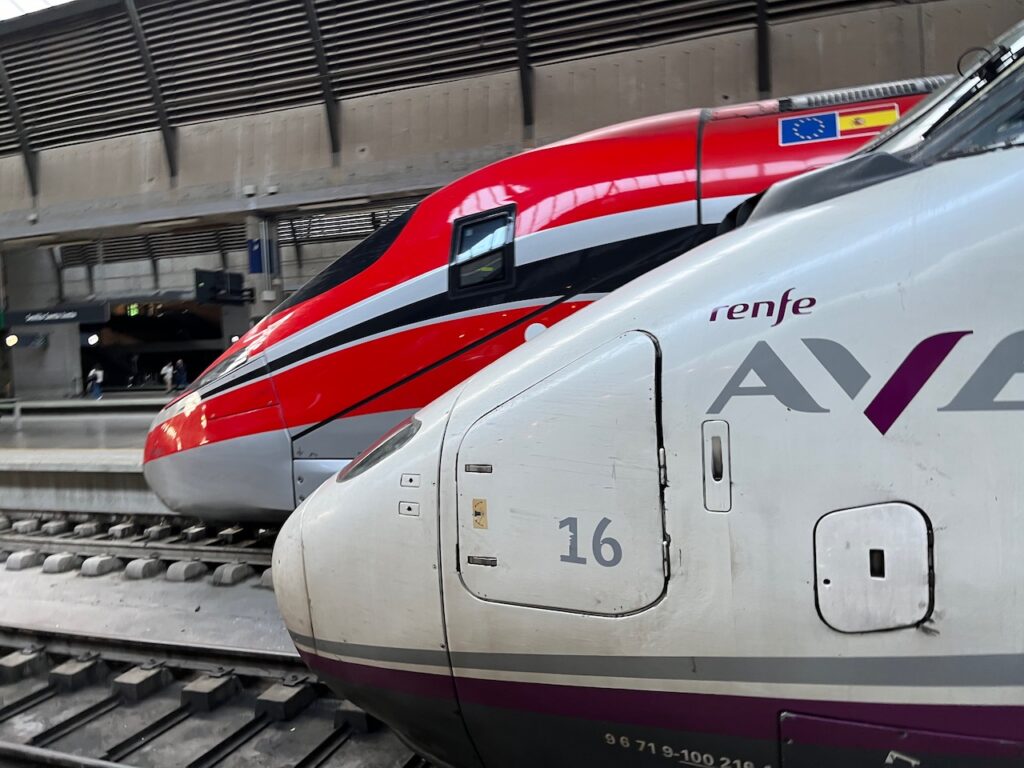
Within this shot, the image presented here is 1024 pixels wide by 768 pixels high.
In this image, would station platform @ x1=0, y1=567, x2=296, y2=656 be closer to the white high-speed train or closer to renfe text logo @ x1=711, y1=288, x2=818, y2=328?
the white high-speed train

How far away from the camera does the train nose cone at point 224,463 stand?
456 centimetres

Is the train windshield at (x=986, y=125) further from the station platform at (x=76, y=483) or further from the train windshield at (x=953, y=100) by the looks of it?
the station platform at (x=76, y=483)

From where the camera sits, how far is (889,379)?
1430 mm

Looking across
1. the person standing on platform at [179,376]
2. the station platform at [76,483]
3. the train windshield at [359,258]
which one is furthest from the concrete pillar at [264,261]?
the person standing on platform at [179,376]

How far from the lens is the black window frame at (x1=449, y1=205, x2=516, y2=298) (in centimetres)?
407

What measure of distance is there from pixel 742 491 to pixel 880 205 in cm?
70

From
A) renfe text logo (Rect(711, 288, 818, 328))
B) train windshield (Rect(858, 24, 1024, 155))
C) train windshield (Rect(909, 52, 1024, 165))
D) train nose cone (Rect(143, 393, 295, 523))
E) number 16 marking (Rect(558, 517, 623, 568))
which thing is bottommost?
train nose cone (Rect(143, 393, 295, 523))

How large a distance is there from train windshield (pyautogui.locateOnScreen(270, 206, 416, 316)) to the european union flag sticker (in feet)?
7.45

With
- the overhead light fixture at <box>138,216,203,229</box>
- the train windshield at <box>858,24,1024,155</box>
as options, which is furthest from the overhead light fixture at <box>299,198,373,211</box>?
the train windshield at <box>858,24,1024,155</box>

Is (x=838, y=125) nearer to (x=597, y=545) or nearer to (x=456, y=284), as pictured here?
(x=456, y=284)

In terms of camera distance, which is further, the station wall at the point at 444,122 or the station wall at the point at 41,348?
the station wall at the point at 41,348

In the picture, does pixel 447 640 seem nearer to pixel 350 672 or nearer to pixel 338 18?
pixel 350 672

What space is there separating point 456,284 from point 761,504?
2950 millimetres

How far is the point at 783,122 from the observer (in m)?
3.79
